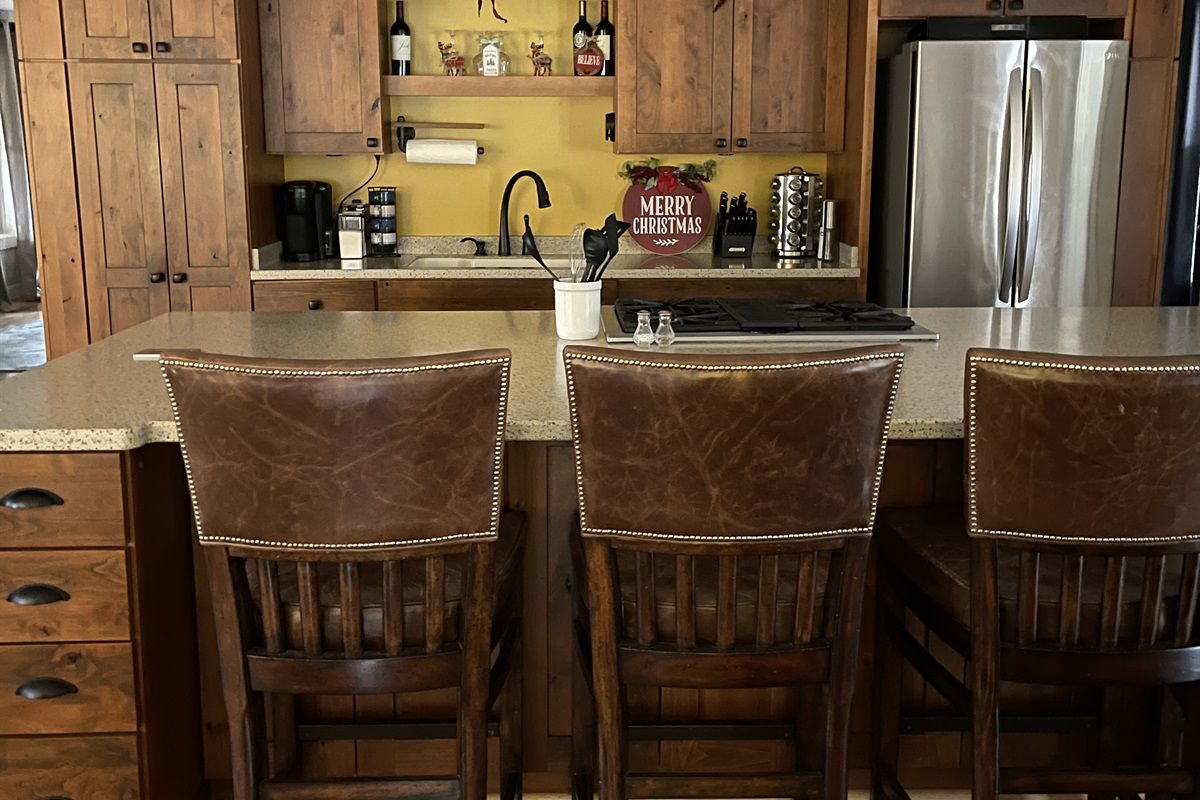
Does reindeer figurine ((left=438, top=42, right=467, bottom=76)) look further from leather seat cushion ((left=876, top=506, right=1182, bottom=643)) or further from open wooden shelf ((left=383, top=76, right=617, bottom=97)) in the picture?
leather seat cushion ((left=876, top=506, right=1182, bottom=643))

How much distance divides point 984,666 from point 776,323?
100 centimetres

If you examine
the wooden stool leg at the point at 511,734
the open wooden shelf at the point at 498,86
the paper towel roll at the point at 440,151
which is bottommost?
the wooden stool leg at the point at 511,734

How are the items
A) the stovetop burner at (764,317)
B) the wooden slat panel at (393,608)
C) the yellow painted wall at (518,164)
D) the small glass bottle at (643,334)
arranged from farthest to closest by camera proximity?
the yellow painted wall at (518,164), the stovetop burner at (764,317), the small glass bottle at (643,334), the wooden slat panel at (393,608)

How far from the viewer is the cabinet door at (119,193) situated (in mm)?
4098

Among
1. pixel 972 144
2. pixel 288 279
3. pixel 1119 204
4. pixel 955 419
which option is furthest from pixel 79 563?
pixel 1119 204

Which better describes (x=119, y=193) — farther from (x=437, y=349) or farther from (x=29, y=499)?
(x=29, y=499)

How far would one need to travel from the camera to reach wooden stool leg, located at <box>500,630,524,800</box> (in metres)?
2.05

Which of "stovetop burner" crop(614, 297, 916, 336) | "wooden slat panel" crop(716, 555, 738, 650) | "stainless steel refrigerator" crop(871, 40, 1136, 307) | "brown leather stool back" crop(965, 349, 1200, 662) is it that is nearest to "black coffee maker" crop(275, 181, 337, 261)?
"stovetop burner" crop(614, 297, 916, 336)

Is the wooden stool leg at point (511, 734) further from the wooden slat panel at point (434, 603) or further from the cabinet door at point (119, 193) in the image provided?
the cabinet door at point (119, 193)

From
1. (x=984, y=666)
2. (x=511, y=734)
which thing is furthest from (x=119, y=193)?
(x=984, y=666)

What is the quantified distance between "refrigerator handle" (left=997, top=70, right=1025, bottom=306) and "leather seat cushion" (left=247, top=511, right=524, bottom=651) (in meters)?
2.83

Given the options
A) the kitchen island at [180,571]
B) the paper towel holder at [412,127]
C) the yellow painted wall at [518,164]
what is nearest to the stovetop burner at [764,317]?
the kitchen island at [180,571]

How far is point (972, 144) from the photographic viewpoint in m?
4.01

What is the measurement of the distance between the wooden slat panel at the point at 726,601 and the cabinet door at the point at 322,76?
325cm
